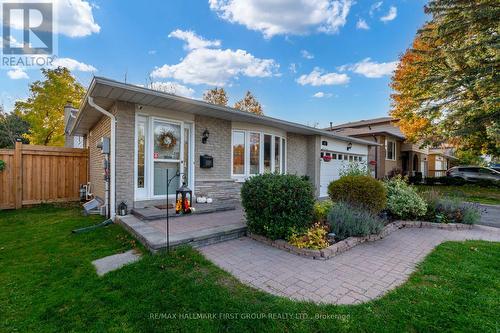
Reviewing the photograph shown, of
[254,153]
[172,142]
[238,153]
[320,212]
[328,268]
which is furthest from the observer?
[254,153]

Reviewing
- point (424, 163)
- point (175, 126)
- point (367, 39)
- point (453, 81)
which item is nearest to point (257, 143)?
point (175, 126)

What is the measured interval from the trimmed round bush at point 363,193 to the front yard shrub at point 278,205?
1733mm

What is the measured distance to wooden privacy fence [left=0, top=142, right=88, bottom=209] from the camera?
748 cm

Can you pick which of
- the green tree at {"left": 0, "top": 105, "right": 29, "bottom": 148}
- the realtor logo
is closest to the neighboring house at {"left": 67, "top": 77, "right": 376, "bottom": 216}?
the realtor logo

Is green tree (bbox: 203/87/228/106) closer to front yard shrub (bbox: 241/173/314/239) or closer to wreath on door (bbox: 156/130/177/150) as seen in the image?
wreath on door (bbox: 156/130/177/150)

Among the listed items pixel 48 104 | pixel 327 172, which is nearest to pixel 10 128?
pixel 48 104

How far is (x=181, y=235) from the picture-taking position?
420cm

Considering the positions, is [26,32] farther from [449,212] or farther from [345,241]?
[449,212]

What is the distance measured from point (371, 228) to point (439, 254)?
1125 millimetres

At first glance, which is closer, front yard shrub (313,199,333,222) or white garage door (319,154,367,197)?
front yard shrub (313,199,333,222)

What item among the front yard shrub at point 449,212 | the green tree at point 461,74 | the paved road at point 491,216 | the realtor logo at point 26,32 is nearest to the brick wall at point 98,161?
the realtor logo at point 26,32

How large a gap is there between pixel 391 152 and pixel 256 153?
16.0 metres

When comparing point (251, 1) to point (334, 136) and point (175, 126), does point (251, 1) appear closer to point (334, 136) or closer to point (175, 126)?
point (175, 126)

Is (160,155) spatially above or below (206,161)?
above
